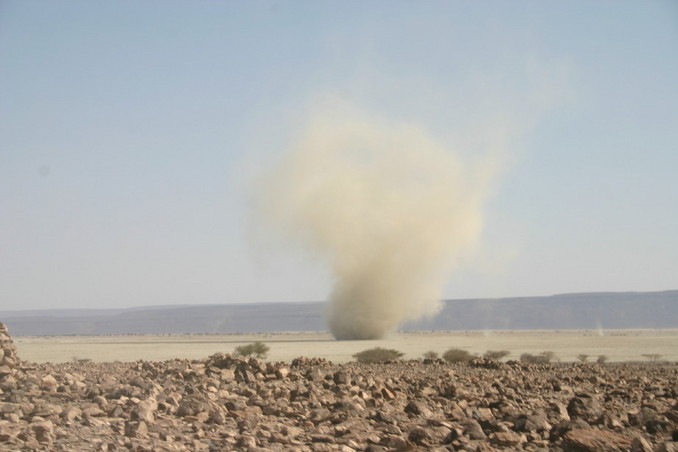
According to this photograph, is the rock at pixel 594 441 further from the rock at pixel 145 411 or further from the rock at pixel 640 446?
the rock at pixel 145 411

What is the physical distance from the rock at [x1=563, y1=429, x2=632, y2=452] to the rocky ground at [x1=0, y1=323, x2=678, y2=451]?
1 cm

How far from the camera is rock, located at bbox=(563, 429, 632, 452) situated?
8.44 metres

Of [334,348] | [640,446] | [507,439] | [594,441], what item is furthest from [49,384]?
[334,348]

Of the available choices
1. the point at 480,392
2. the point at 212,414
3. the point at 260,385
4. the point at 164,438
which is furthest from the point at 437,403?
the point at 164,438

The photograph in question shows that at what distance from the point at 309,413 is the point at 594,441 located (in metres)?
3.76

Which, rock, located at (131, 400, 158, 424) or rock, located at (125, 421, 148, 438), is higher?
rock, located at (131, 400, 158, 424)

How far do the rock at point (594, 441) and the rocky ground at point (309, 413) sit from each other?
1 cm

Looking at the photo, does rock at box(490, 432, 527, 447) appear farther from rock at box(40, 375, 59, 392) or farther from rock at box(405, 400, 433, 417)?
rock at box(40, 375, 59, 392)

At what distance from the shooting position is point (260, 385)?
13.4 metres

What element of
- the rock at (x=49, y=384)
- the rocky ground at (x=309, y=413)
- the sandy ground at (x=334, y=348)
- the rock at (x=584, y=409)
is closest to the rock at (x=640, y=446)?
the rocky ground at (x=309, y=413)

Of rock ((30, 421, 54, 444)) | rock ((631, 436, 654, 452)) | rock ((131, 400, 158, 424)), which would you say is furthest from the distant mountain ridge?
rock ((631, 436, 654, 452))

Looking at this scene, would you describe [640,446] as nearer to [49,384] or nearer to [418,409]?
[418,409]

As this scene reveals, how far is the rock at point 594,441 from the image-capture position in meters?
8.44

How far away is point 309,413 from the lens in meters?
10.7
